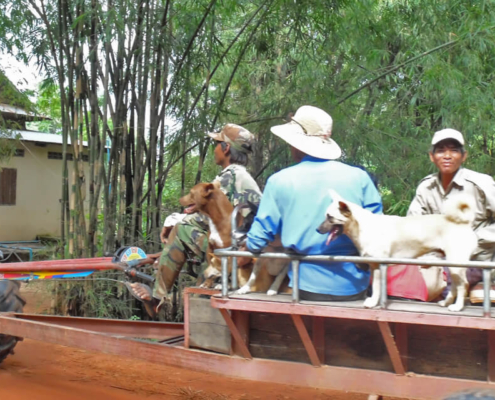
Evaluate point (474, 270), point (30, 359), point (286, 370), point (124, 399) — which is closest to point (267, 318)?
point (286, 370)

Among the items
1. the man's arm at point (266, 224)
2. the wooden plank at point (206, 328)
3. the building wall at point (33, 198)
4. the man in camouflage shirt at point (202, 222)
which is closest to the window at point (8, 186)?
the building wall at point (33, 198)

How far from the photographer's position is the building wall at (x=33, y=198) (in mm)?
12672

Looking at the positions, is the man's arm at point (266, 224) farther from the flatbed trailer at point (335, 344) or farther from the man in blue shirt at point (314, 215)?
the flatbed trailer at point (335, 344)

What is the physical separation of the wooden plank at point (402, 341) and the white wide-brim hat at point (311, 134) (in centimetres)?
90

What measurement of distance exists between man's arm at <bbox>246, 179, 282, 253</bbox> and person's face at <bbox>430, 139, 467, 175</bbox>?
98 cm

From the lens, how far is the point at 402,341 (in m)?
2.78

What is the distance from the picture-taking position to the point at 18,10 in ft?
22.4

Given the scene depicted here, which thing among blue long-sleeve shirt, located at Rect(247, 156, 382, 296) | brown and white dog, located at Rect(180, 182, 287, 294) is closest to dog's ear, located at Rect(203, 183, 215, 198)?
brown and white dog, located at Rect(180, 182, 287, 294)

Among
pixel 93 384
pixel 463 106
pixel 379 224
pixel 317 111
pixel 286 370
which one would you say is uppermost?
pixel 463 106

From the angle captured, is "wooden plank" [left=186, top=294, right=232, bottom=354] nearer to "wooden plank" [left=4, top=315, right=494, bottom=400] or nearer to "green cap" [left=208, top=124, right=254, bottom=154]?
"wooden plank" [left=4, top=315, right=494, bottom=400]

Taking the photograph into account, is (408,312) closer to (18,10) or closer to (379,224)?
(379,224)

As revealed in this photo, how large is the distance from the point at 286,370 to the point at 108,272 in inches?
162

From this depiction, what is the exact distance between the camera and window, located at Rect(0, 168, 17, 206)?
40.9ft

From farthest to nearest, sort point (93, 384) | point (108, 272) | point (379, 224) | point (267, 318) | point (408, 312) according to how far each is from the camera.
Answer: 1. point (108, 272)
2. point (93, 384)
3. point (267, 318)
4. point (379, 224)
5. point (408, 312)
